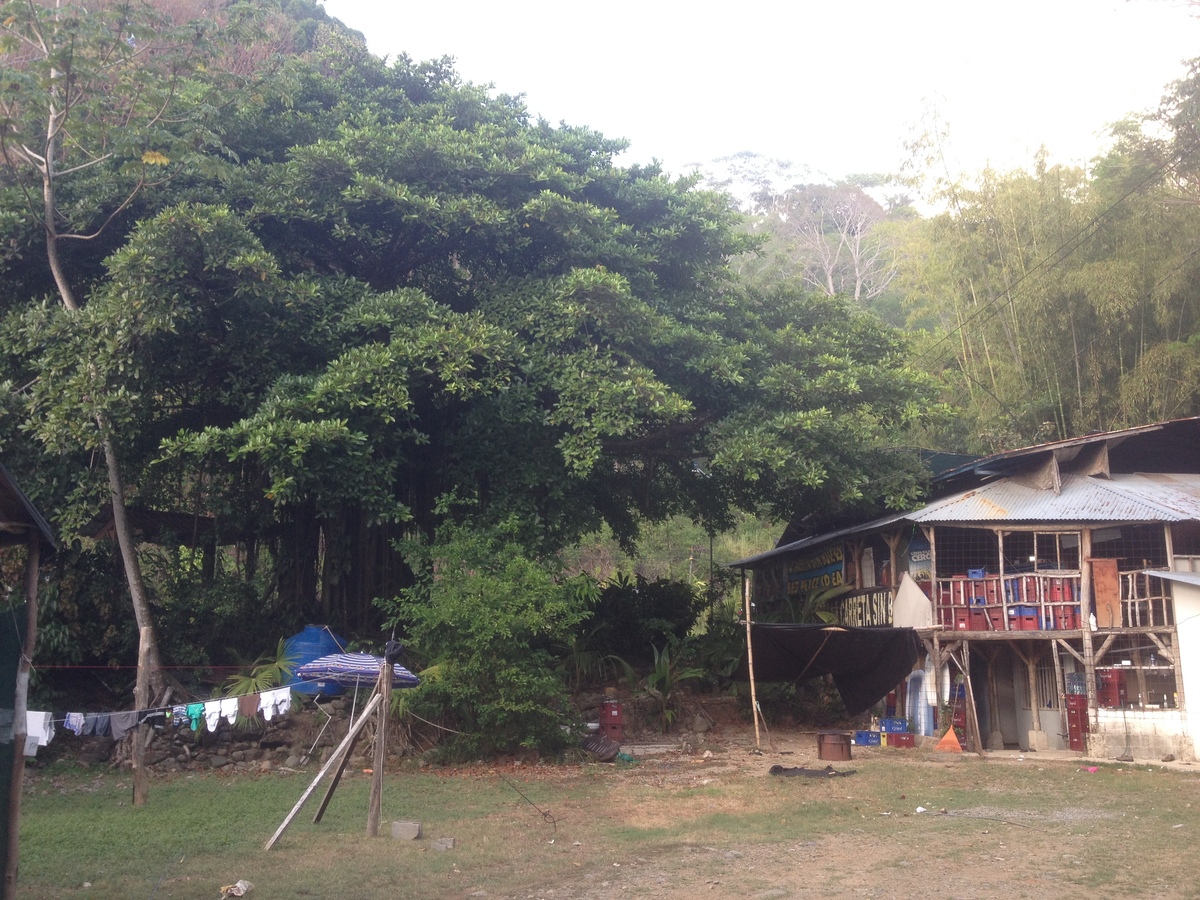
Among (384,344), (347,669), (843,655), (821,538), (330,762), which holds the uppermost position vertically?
(384,344)

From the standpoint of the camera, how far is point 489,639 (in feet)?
43.4

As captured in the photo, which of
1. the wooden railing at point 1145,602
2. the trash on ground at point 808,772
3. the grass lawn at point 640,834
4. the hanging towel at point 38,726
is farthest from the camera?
the wooden railing at point 1145,602

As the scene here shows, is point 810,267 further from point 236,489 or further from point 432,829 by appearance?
point 432,829

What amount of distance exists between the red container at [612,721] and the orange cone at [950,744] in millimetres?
4913

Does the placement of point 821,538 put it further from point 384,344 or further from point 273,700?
point 273,700

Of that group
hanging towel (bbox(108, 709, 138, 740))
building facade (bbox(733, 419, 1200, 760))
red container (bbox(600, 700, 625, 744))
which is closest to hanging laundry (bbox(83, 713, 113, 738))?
hanging towel (bbox(108, 709, 138, 740))

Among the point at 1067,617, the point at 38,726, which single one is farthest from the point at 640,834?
the point at 1067,617

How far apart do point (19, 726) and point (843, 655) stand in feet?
38.9

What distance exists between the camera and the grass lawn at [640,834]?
7.68m

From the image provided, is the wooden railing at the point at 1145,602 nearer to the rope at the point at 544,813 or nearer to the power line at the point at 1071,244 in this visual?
the power line at the point at 1071,244

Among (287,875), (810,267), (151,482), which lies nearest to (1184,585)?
(287,875)

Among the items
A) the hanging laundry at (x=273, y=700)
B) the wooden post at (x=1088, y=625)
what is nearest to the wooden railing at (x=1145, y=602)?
the wooden post at (x=1088, y=625)

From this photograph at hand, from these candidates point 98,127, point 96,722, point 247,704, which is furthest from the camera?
point 98,127

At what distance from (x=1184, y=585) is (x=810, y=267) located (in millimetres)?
30623
